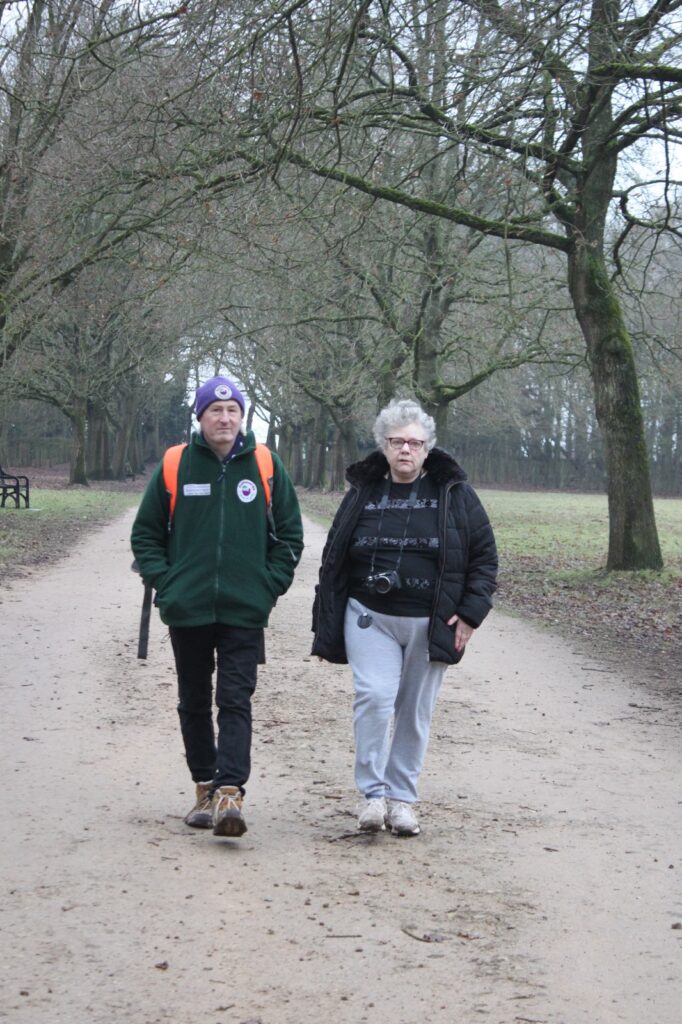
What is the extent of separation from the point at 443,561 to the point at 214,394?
1.22 meters

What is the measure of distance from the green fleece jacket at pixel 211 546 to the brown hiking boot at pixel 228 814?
72 centimetres

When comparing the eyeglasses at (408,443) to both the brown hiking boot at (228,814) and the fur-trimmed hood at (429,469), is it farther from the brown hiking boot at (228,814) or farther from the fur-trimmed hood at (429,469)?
the brown hiking boot at (228,814)

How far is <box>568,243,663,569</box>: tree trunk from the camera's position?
16.3 m

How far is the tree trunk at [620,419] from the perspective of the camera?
16.3m

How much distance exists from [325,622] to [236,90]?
7.17 meters

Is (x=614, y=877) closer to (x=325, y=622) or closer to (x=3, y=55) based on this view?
(x=325, y=622)

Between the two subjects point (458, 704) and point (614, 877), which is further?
point (458, 704)

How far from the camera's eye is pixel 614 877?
5.15 meters

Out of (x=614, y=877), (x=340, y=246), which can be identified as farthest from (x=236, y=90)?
(x=614, y=877)

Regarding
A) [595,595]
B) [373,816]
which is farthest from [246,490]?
[595,595]

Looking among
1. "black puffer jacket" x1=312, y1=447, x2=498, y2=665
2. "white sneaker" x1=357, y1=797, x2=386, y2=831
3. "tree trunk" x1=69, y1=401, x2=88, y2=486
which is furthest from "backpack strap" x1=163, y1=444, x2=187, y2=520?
"tree trunk" x1=69, y1=401, x2=88, y2=486

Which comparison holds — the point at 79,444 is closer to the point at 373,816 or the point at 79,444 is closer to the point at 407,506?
the point at 407,506

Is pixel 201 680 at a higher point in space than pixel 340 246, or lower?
lower

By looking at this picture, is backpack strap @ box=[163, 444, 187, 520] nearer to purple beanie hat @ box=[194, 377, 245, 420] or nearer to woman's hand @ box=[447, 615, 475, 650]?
purple beanie hat @ box=[194, 377, 245, 420]
